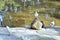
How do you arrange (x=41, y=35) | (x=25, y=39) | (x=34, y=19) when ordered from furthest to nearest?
(x=34, y=19), (x=41, y=35), (x=25, y=39)

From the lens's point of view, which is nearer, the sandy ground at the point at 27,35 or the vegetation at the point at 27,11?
the sandy ground at the point at 27,35

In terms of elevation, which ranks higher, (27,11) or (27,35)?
(27,11)

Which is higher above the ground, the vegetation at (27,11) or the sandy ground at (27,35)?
the vegetation at (27,11)

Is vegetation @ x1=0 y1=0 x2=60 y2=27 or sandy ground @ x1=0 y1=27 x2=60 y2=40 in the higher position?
vegetation @ x1=0 y1=0 x2=60 y2=27

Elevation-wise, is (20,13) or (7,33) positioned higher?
(20,13)

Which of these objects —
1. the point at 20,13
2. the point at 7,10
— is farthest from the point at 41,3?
the point at 7,10

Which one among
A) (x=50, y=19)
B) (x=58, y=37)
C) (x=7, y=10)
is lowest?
(x=58, y=37)

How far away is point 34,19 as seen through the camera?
2.12m

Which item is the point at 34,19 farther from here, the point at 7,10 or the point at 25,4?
the point at 7,10

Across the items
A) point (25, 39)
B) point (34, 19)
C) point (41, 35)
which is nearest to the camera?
point (25, 39)

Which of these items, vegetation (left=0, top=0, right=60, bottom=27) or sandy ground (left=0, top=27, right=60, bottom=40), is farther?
vegetation (left=0, top=0, right=60, bottom=27)

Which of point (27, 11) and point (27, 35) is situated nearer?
point (27, 35)

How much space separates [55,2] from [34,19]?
1.28 feet

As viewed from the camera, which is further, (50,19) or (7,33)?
(50,19)
